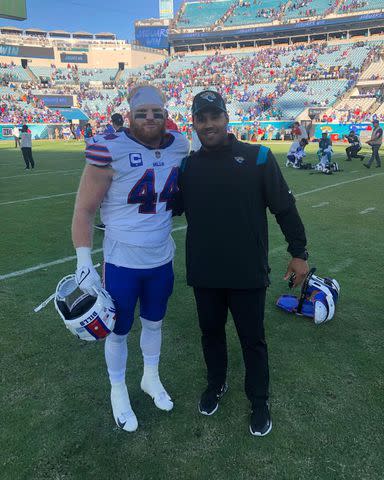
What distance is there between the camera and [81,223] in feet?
7.89

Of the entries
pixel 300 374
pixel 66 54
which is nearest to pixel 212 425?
pixel 300 374

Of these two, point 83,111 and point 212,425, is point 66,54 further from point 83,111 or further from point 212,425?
point 212,425

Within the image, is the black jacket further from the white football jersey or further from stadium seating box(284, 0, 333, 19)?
stadium seating box(284, 0, 333, 19)

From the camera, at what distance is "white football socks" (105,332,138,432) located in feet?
8.65

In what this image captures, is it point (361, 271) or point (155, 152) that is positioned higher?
point (155, 152)

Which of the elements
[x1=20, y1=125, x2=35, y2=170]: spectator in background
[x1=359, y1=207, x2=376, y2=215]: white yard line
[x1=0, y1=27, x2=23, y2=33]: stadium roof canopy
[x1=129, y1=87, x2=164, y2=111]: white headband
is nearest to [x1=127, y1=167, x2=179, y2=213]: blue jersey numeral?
[x1=129, y1=87, x2=164, y2=111]: white headband

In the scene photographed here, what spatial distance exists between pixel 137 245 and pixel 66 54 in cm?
8130

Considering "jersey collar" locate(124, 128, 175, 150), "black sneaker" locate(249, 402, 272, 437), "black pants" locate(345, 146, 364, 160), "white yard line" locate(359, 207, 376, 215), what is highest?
"jersey collar" locate(124, 128, 175, 150)

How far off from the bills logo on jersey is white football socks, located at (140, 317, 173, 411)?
3.58 feet

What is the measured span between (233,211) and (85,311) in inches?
41.0

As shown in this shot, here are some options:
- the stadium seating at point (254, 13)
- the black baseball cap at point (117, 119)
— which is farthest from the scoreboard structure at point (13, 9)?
the stadium seating at point (254, 13)

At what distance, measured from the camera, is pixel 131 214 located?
8.17 feet

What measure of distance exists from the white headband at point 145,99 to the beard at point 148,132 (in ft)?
0.37

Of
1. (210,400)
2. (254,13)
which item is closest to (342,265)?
(210,400)
